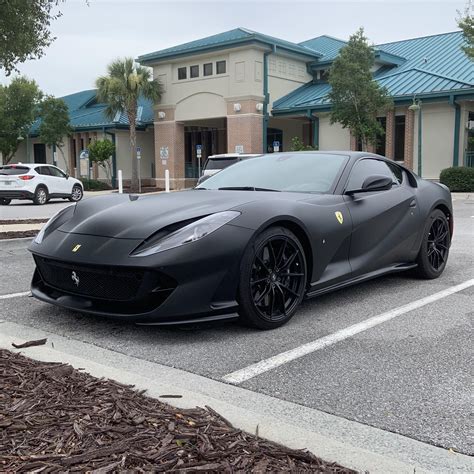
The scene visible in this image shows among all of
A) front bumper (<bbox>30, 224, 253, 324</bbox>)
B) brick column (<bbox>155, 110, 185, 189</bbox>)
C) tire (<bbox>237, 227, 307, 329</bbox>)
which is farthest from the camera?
brick column (<bbox>155, 110, 185, 189</bbox>)

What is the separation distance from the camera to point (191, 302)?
3.73m

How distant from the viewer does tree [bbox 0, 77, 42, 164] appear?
117ft

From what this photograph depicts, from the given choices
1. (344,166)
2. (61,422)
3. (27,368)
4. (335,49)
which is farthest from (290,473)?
(335,49)

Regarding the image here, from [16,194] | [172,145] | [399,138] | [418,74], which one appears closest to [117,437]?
[16,194]

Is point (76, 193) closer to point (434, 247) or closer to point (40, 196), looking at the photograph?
point (40, 196)

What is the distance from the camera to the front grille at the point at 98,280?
3729 millimetres

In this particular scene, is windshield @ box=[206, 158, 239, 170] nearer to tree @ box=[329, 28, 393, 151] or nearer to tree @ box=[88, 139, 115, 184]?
tree @ box=[329, 28, 393, 151]

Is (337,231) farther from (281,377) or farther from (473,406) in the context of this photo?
(473,406)

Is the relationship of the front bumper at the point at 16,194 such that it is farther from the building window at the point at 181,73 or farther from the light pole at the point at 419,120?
the building window at the point at 181,73

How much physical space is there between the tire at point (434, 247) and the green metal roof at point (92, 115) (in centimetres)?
2881

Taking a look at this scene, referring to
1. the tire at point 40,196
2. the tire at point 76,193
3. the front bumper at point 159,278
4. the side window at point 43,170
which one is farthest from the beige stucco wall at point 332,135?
the front bumper at point 159,278

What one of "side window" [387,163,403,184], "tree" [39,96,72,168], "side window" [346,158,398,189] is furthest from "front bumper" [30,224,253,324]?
"tree" [39,96,72,168]

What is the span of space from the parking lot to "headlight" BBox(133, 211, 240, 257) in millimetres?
646

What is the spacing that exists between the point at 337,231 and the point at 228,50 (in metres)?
26.3
